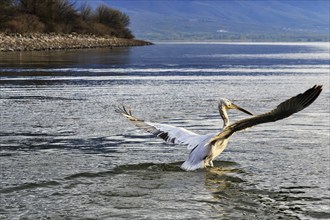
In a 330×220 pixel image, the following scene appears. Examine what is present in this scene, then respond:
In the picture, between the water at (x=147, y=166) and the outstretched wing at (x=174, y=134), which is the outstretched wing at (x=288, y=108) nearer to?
the water at (x=147, y=166)

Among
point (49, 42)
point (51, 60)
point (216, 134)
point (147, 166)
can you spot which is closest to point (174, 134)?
point (147, 166)

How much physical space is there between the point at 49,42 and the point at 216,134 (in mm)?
74702

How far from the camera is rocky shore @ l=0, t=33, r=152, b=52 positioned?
72.9m

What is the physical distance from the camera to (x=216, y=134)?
10914 mm

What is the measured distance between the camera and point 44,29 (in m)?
94.8

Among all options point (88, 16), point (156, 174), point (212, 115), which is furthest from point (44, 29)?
point (156, 174)

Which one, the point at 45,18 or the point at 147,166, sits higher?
the point at 45,18

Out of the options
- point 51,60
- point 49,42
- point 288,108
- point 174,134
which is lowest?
point 174,134

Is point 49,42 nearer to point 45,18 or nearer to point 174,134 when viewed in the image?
point 45,18

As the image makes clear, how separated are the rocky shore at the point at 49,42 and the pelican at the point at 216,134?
192 feet

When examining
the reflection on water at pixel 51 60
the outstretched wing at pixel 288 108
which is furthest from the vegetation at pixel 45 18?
the outstretched wing at pixel 288 108

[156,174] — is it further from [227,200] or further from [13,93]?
[13,93]

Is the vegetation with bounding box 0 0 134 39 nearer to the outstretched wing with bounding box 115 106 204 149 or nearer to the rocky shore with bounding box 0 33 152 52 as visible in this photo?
the rocky shore with bounding box 0 33 152 52

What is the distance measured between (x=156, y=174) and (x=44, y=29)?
281ft
